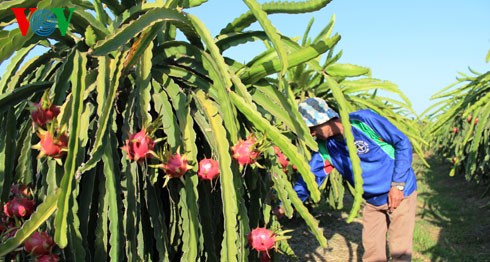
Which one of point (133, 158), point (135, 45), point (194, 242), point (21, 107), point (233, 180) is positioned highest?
point (135, 45)

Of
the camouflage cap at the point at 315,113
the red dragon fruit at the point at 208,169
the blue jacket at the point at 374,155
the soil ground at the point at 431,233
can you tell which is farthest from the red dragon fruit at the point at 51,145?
the soil ground at the point at 431,233

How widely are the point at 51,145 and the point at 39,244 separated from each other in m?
0.26

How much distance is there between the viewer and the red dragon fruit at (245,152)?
1356mm

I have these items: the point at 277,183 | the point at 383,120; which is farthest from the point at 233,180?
the point at 383,120

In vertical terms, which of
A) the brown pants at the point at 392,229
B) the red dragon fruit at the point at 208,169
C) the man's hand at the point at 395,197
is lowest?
the brown pants at the point at 392,229

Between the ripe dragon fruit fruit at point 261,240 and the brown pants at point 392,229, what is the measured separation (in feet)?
7.25

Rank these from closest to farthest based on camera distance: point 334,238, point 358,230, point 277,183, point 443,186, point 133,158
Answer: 1. point 133,158
2. point 277,183
3. point 334,238
4. point 358,230
5. point 443,186

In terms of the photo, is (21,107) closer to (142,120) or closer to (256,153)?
(142,120)

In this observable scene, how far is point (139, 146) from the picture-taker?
121cm

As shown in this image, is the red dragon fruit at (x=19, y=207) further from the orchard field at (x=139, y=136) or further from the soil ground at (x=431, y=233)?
the soil ground at (x=431, y=233)

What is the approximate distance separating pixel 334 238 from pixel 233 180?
186 inches

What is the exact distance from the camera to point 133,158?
1.23m

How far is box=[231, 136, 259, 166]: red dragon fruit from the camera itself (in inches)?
53.4

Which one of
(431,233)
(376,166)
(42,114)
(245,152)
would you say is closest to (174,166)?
(245,152)
